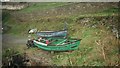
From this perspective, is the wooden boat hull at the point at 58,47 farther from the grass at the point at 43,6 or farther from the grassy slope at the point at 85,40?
the grass at the point at 43,6

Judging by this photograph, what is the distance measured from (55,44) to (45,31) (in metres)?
0.24

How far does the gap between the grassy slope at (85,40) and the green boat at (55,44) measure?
73mm

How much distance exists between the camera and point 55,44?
3.74 meters

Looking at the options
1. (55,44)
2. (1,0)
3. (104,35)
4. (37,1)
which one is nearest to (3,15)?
(1,0)

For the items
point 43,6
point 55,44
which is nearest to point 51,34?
point 55,44

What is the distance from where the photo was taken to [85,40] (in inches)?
145

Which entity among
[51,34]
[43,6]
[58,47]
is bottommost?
[58,47]

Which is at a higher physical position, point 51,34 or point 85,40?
point 51,34

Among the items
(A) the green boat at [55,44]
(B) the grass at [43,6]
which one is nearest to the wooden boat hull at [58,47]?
(A) the green boat at [55,44]

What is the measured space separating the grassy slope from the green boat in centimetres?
7

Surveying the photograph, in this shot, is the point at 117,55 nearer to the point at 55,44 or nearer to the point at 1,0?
the point at 55,44

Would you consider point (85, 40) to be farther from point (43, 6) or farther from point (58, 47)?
point (43, 6)

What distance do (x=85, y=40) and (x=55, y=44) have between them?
1.42 ft

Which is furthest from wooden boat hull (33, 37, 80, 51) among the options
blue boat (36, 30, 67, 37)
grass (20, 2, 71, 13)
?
grass (20, 2, 71, 13)
